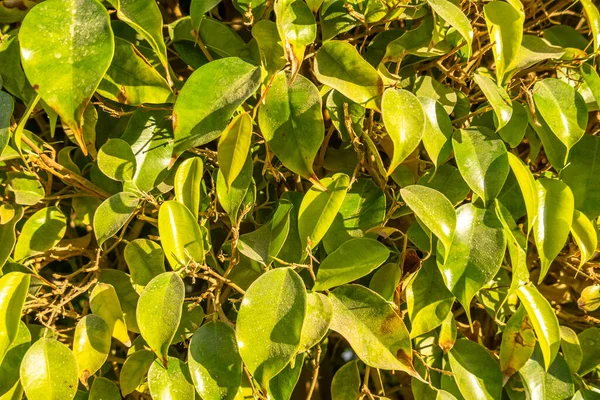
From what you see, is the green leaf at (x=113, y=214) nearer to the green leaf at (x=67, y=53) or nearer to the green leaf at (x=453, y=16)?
the green leaf at (x=67, y=53)

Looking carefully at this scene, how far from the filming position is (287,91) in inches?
29.1

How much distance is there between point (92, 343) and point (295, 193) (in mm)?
313

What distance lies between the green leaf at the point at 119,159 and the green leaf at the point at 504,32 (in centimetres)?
45

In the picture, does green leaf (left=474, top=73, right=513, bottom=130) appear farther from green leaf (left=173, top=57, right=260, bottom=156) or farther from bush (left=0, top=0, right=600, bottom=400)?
green leaf (left=173, top=57, right=260, bottom=156)

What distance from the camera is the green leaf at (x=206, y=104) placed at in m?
0.71

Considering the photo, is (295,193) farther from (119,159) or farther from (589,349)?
(589,349)

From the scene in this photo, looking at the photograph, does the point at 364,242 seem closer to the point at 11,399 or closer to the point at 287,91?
the point at 287,91

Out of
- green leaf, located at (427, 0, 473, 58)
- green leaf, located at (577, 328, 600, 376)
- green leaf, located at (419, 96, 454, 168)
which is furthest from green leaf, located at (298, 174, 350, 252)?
green leaf, located at (577, 328, 600, 376)

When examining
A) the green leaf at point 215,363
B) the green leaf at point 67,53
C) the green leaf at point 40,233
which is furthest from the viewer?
the green leaf at point 40,233

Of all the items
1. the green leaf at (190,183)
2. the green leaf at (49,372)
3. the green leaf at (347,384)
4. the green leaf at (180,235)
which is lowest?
the green leaf at (347,384)

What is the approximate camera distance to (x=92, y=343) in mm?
800

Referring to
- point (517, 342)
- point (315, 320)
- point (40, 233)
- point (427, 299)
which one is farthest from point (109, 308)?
point (517, 342)

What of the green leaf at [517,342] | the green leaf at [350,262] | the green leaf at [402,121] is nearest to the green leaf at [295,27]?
the green leaf at [402,121]

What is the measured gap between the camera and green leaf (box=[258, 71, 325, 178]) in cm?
73
